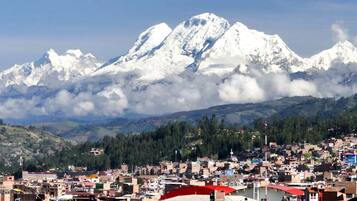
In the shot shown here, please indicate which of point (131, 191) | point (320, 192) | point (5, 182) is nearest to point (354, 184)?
point (320, 192)

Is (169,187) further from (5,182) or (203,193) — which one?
(203,193)

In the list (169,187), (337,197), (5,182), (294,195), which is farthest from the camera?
(5,182)

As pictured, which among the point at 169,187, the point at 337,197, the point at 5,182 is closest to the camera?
the point at 337,197

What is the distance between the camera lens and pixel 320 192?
122 m

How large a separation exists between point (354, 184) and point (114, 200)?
27.4m

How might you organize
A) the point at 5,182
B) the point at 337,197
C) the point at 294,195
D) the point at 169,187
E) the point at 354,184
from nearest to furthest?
the point at 337,197, the point at 294,195, the point at 354,184, the point at 169,187, the point at 5,182

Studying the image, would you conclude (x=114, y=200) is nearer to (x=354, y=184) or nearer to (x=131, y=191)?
(x=354, y=184)

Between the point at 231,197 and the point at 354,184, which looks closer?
the point at 231,197

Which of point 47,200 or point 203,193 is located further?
point 47,200

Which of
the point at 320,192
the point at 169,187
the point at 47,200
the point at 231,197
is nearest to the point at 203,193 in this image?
the point at 231,197

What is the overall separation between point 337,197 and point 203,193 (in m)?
13.5

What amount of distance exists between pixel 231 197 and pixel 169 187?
58.9 m

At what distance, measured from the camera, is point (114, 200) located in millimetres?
135125

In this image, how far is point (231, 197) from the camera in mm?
123750
